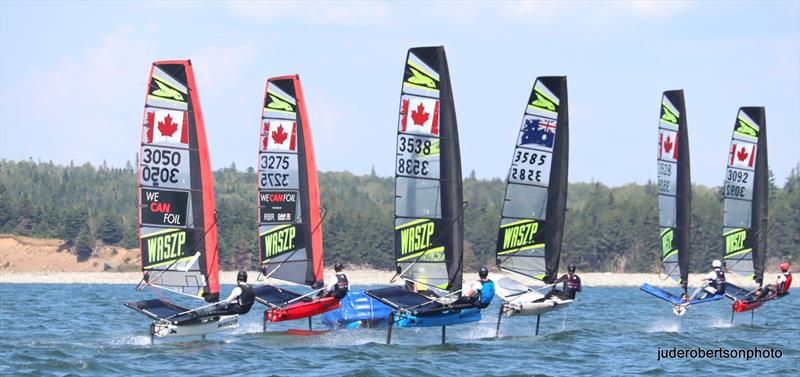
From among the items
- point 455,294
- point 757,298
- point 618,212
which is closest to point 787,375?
point 455,294

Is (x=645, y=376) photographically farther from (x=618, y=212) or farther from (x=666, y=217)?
(x=618, y=212)

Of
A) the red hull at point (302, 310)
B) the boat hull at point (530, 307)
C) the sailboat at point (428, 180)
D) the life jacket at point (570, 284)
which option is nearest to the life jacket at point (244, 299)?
the red hull at point (302, 310)

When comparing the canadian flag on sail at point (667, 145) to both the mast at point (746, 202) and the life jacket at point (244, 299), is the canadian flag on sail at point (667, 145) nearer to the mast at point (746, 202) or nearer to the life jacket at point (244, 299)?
the mast at point (746, 202)

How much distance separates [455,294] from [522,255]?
15.7 ft

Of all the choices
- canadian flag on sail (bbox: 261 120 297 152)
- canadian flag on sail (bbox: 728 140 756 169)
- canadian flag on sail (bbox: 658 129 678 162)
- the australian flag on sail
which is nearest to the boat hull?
the australian flag on sail

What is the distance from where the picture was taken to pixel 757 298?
38.7 m

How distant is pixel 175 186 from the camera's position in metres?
30.6

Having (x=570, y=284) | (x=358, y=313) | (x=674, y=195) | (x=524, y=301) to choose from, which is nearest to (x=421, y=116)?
(x=524, y=301)

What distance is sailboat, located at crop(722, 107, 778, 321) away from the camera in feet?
141

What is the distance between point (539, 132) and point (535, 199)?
201 centimetres

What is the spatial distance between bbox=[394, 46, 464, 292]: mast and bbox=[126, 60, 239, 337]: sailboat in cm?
513

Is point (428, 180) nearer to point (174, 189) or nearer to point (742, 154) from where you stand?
point (174, 189)

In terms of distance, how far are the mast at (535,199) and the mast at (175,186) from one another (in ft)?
31.1

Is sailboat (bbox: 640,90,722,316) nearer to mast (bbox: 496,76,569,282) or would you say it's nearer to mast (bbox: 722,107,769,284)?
mast (bbox: 722,107,769,284)
